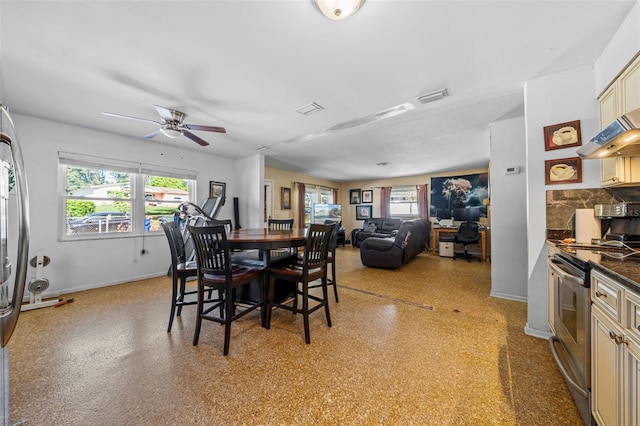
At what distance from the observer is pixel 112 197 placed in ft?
11.9

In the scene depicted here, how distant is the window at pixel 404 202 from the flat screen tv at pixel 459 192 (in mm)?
554

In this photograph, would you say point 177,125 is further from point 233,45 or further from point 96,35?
point 233,45

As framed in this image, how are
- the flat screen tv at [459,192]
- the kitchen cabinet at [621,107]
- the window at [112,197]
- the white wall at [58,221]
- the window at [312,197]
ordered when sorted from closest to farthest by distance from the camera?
the kitchen cabinet at [621,107] < the white wall at [58,221] < the window at [112,197] < the flat screen tv at [459,192] < the window at [312,197]

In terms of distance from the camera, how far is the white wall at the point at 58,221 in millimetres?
2982

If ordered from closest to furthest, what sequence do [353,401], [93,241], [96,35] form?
[353,401]
[96,35]
[93,241]

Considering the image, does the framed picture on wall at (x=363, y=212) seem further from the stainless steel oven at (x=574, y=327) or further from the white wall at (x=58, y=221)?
the stainless steel oven at (x=574, y=327)

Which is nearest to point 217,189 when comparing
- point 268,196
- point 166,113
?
point 268,196

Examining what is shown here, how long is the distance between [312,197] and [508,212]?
18.1 ft

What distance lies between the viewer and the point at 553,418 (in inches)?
48.6

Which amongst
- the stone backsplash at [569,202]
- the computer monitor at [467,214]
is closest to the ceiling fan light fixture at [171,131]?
the stone backsplash at [569,202]

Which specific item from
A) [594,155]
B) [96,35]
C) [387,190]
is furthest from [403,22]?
[387,190]

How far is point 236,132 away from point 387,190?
543 cm

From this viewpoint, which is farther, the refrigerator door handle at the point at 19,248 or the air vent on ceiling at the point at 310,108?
the air vent on ceiling at the point at 310,108

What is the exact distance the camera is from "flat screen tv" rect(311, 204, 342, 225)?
7652 millimetres
